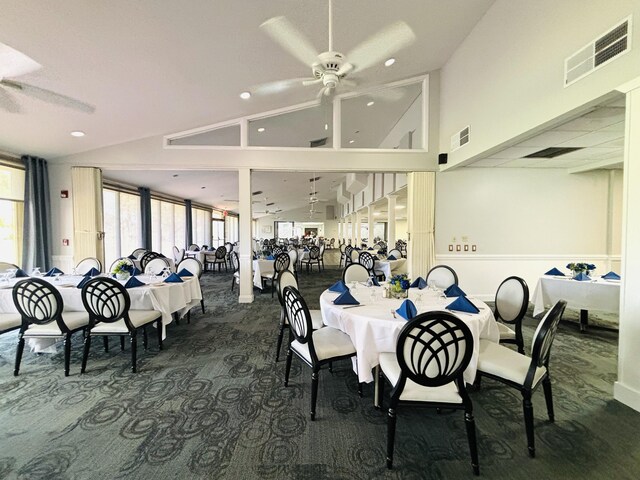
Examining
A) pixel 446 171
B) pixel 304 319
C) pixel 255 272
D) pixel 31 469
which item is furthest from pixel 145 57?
pixel 446 171

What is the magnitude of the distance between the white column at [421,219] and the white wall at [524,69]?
0.72 m

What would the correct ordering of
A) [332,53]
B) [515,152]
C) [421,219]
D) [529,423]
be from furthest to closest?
[421,219], [515,152], [332,53], [529,423]

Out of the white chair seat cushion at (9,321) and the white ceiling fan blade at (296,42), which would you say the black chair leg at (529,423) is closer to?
the white ceiling fan blade at (296,42)

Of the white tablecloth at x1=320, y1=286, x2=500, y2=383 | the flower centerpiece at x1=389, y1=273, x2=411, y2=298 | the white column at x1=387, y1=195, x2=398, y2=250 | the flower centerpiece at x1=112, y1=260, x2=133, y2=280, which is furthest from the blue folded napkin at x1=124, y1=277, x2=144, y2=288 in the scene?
the white column at x1=387, y1=195, x2=398, y2=250

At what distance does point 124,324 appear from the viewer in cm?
297

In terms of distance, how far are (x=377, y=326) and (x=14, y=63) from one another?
14.4 ft

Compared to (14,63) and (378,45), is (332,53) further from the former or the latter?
(14,63)

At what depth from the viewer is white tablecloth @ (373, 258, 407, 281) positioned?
6836 mm

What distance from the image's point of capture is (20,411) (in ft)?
7.44

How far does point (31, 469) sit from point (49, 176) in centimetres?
577

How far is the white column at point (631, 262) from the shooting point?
2.27 meters

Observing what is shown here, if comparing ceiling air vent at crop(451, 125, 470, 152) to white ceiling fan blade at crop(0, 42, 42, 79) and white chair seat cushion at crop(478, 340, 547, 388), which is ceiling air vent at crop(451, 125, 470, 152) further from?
white ceiling fan blade at crop(0, 42, 42, 79)

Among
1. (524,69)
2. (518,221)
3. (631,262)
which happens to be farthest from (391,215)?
(631,262)

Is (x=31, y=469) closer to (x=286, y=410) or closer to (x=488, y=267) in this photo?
(x=286, y=410)
